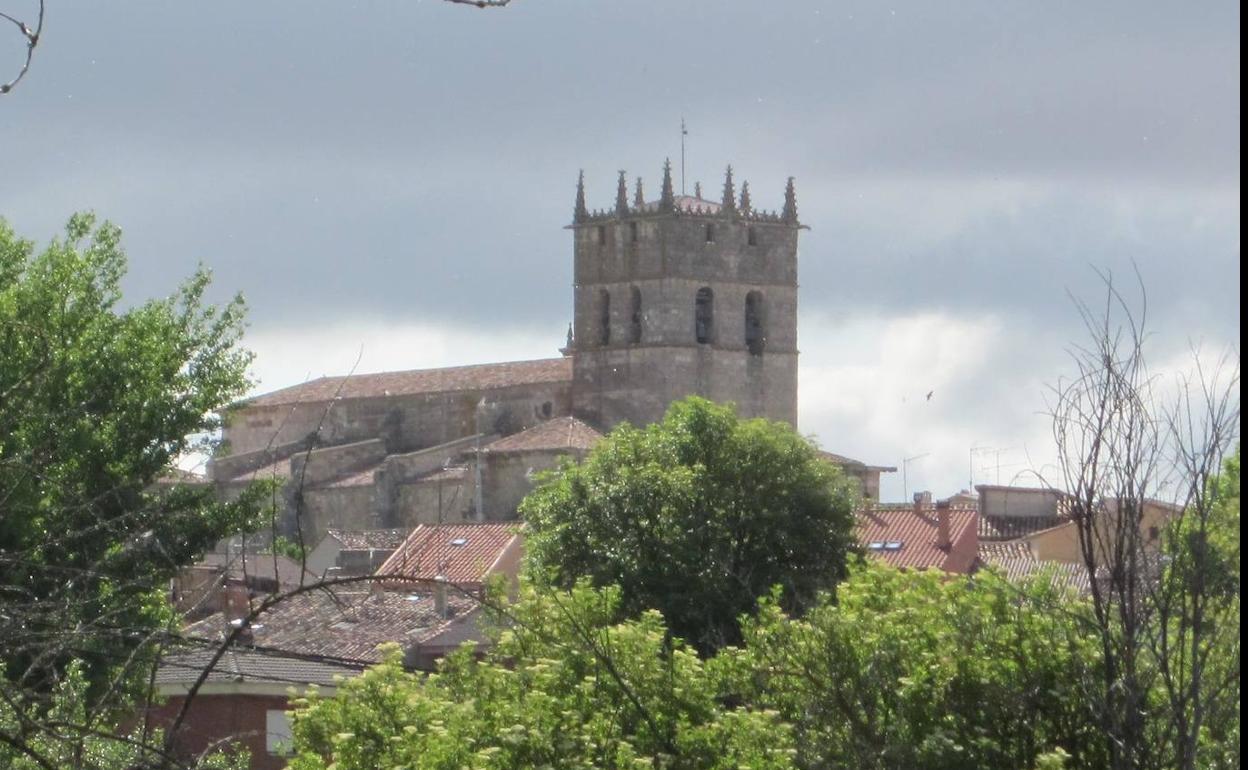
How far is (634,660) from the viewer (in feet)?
55.8

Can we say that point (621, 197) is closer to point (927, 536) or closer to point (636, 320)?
point (636, 320)

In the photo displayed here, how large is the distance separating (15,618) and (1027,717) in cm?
959

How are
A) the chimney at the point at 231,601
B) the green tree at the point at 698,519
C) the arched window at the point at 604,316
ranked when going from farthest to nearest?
1. the arched window at the point at 604,316
2. the green tree at the point at 698,519
3. the chimney at the point at 231,601

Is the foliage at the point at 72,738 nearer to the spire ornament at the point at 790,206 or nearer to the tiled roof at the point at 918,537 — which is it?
the tiled roof at the point at 918,537

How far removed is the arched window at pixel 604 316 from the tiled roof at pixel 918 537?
85.4ft

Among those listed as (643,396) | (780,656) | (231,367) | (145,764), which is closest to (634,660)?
(780,656)

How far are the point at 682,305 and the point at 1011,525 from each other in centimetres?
2001

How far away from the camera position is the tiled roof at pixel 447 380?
73.1 metres

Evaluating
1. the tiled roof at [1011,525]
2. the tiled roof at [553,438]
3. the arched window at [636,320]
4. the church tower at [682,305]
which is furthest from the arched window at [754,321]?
the tiled roof at [1011,525]

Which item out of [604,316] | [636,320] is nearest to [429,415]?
[604,316]

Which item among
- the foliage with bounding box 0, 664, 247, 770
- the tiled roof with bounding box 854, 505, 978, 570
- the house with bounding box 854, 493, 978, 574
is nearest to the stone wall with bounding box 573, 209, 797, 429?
the tiled roof with bounding box 854, 505, 978, 570

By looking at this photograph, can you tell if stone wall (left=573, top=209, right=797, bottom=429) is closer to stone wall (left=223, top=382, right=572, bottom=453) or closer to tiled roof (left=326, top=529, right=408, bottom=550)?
stone wall (left=223, top=382, right=572, bottom=453)

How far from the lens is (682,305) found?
72812mm

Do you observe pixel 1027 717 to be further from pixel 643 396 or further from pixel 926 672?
pixel 643 396
